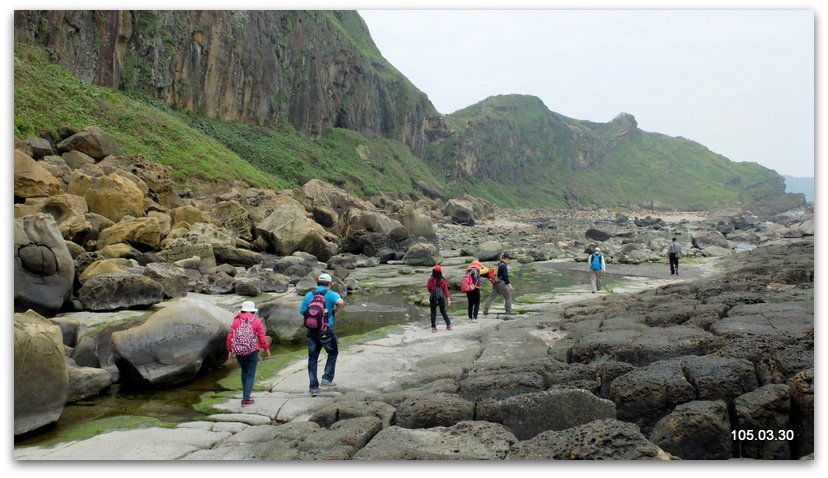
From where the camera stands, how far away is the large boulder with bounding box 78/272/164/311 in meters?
15.3

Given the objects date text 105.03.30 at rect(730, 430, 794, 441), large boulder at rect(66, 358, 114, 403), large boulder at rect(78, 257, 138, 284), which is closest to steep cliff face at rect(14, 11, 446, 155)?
large boulder at rect(78, 257, 138, 284)

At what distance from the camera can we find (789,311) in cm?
870

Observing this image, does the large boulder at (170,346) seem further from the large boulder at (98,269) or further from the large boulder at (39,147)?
→ the large boulder at (39,147)

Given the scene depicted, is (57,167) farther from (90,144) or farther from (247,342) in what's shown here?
(247,342)

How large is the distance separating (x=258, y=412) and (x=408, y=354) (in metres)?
4.07

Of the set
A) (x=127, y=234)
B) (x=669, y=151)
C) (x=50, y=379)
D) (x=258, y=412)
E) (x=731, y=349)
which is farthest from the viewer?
(x=669, y=151)

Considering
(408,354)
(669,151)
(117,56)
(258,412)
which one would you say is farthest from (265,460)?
(669,151)

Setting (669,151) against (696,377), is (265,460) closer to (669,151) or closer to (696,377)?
(696,377)

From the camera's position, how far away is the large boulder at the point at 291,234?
3027 cm

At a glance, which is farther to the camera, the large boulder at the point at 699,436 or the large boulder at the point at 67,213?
the large boulder at the point at 67,213

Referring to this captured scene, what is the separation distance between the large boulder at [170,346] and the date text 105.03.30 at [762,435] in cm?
892

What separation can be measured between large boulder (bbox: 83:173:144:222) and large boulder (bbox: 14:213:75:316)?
10.2 metres

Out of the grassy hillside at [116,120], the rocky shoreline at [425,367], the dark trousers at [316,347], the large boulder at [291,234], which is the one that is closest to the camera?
the rocky shoreline at [425,367]

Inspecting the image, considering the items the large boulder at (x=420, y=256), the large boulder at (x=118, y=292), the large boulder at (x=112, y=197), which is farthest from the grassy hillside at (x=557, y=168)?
the large boulder at (x=118, y=292)
